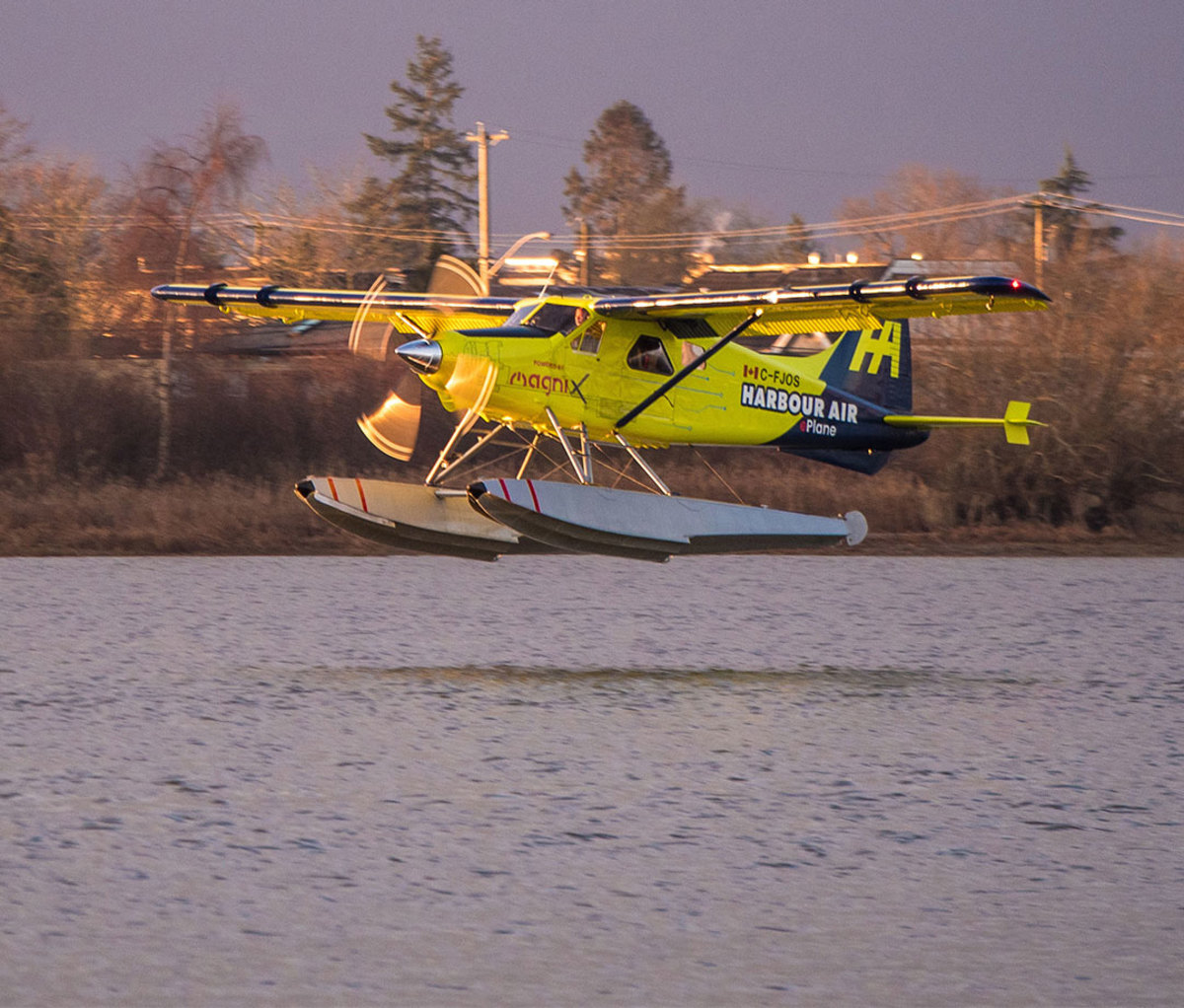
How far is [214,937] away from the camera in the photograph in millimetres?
5902

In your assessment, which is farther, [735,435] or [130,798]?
[735,435]

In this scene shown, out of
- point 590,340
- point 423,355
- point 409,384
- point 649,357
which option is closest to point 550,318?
point 590,340

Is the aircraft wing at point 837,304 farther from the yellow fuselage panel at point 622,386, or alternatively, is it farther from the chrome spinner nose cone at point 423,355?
the chrome spinner nose cone at point 423,355

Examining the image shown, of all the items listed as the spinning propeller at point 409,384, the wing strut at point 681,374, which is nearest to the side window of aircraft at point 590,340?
the wing strut at point 681,374

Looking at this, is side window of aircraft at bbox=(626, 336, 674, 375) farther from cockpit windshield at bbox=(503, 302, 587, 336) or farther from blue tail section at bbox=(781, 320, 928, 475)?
blue tail section at bbox=(781, 320, 928, 475)

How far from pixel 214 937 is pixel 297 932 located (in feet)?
1.11

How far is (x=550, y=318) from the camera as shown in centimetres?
1377

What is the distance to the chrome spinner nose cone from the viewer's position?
12.7 metres

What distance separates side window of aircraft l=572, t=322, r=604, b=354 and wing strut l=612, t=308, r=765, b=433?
723 millimetres

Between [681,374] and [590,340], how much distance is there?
1100mm

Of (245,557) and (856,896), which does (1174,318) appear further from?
(856,896)

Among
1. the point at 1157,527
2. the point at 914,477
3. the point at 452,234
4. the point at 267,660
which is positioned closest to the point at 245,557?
the point at 267,660

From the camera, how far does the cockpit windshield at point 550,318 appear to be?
44.9ft

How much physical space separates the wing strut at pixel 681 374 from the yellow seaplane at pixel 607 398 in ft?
0.05
